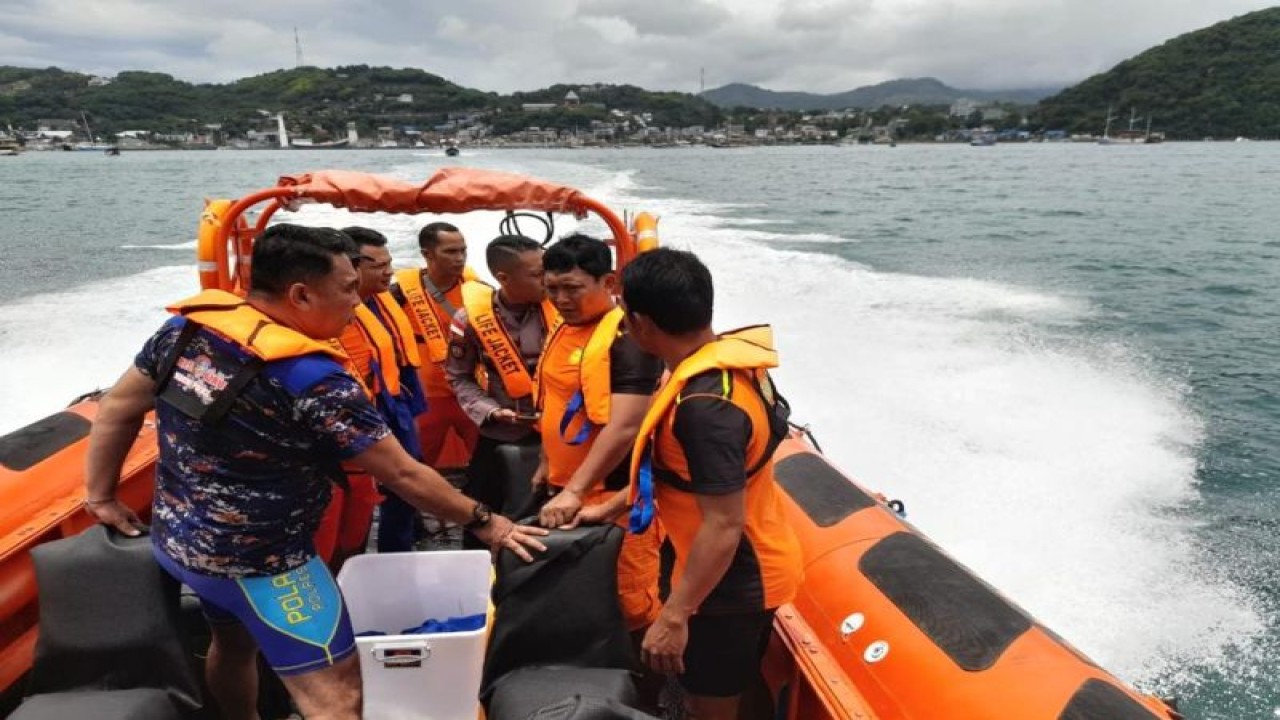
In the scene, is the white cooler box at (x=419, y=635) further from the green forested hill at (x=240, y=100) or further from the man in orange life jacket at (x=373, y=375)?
Answer: the green forested hill at (x=240, y=100)

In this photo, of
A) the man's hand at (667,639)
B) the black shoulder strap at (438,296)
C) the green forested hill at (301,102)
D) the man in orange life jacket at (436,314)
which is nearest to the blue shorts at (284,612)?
the man's hand at (667,639)

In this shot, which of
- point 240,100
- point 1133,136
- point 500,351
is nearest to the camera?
point 500,351

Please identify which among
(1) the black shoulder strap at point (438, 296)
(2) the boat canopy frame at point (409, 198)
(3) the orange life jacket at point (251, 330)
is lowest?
(1) the black shoulder strap at point (438, 296)

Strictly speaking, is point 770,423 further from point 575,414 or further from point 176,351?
point 176,351

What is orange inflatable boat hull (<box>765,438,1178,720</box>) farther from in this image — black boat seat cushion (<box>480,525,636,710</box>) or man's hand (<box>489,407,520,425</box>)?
man's hand (<box>489,407,520,425</box>)

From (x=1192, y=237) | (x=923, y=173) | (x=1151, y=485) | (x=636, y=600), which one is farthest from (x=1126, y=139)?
(x=636, y=600)

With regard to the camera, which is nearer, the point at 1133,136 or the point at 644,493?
the point at 644,493

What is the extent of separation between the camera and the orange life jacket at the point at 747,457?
57.5 inches

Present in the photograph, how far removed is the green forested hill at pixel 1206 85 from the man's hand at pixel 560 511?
80.5 m

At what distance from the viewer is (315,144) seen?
220ft

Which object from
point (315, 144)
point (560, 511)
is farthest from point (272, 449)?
point (315, 144)

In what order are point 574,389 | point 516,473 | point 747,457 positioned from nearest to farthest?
point 747,457, point 574,389, point 516,473

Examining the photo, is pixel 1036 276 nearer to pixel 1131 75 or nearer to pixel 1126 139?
pixel 1126 139

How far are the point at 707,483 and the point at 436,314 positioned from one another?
255cm
